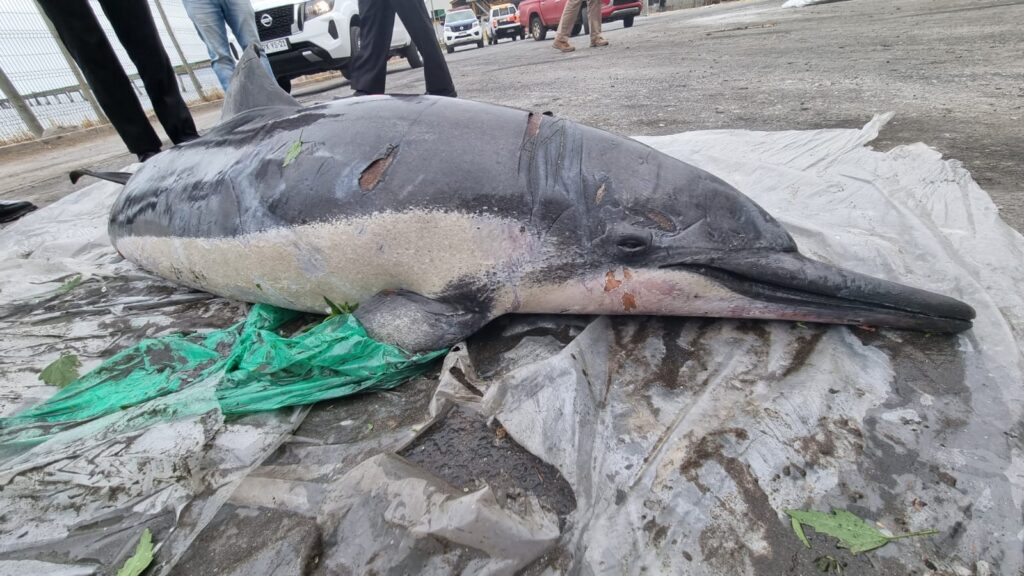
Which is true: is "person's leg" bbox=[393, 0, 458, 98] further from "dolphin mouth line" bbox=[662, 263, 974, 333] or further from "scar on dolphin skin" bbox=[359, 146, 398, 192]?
"dolphin mouth line" bbox=[662, 263, 974, 333]

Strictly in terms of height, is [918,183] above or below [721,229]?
below

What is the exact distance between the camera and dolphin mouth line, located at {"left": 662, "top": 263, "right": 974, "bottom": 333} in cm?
194

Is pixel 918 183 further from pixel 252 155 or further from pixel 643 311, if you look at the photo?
pixel 252 155

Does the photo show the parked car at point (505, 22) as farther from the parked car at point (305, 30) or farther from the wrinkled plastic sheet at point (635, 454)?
the wrinkled plastic sheet at point (635, 454)

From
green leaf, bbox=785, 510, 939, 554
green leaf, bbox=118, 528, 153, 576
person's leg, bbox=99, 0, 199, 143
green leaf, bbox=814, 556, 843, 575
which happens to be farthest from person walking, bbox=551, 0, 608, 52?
green leaf, bbox=118, 528, 153, 576

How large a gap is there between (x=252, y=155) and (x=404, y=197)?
3.46 feet

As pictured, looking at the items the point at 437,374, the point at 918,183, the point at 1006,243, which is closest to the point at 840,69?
the point at 918,183

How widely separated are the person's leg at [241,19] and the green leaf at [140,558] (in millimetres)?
5157

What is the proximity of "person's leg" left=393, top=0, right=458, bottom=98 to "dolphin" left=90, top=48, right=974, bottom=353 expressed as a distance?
3383 mm

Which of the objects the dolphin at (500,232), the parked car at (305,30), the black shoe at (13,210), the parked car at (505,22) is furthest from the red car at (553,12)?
the dolphin at (500,232)

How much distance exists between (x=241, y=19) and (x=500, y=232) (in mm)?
5394

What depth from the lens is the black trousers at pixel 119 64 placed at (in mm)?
4156

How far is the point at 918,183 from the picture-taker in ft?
9.98

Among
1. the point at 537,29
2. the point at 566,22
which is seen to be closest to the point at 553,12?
the point at 537,29
